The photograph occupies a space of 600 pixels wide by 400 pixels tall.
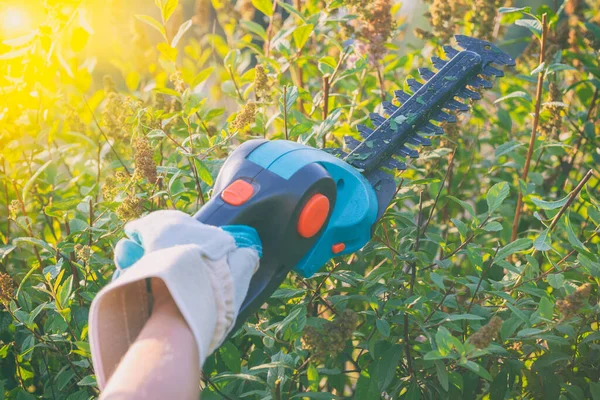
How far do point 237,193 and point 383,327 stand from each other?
0.39 m

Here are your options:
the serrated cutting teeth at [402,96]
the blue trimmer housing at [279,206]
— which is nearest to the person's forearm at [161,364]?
the blue trimmer housing at [279,206]

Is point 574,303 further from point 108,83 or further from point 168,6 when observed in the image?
point 108,83

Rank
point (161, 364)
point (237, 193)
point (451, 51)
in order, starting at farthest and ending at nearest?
1. point (451, 51)
2. point (237, 193)
3. point (161, 364)

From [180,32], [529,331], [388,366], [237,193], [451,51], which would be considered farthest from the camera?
[180,32]

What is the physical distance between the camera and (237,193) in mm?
887

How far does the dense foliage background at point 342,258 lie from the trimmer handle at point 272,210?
153 millimetres

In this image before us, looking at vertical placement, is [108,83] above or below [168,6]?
below

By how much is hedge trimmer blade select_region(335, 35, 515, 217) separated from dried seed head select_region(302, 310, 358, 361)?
0.21 metres

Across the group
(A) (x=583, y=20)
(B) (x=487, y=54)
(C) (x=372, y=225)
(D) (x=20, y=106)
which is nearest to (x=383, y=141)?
(C) (x=372, y=225)

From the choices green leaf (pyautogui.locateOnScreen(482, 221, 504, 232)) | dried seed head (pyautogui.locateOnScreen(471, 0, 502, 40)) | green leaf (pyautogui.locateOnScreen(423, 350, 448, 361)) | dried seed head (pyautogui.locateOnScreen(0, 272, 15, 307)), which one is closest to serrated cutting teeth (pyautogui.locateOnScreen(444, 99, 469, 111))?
green leaf (pyautogui.locateOnScreen(482, 221, 504, 232))

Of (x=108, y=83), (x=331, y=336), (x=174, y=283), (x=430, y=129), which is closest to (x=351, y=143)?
(x=430, y=129)

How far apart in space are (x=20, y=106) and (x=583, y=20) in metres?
1.53

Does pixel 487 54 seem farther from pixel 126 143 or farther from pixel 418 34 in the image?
pixel 126 143

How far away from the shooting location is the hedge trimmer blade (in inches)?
43.1
